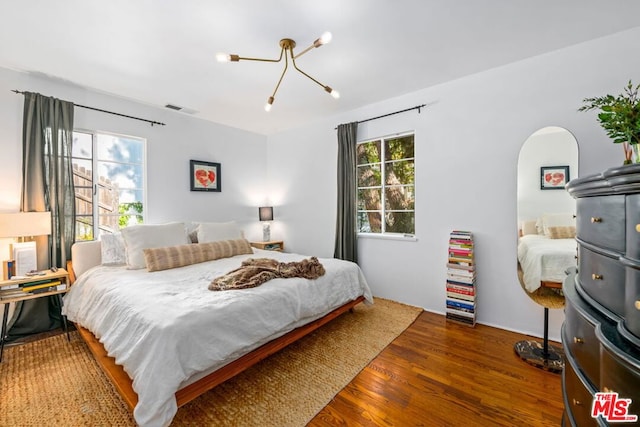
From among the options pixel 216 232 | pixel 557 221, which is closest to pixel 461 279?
pixel 557 221

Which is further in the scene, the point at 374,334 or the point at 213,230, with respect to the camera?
the point at 213,230

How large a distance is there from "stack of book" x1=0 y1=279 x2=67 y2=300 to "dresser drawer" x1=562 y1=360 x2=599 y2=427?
144 inches

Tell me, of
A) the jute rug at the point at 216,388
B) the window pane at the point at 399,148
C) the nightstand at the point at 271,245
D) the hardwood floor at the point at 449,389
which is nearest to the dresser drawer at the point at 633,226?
the hardwood floor at the point at 449,389

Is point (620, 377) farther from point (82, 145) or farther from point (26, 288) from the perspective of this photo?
point (82, 145)

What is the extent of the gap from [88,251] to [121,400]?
1712 mm

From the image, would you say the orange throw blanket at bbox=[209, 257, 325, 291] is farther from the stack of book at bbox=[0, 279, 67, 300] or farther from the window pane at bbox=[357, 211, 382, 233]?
the stack of book at bbox=[0, 279, 67, 300]

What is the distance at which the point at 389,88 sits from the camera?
3.18m

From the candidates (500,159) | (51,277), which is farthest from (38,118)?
(500,159)

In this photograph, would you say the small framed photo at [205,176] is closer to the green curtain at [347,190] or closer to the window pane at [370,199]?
the green curtain at [347,190]

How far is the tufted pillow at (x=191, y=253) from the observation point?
2.72m

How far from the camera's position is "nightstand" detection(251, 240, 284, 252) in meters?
4.42

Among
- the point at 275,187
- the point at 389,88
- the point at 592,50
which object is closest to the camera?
the point at 592,50

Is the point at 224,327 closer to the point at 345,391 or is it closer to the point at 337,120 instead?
the point at 345,391

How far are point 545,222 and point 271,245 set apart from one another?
354 centimetres
